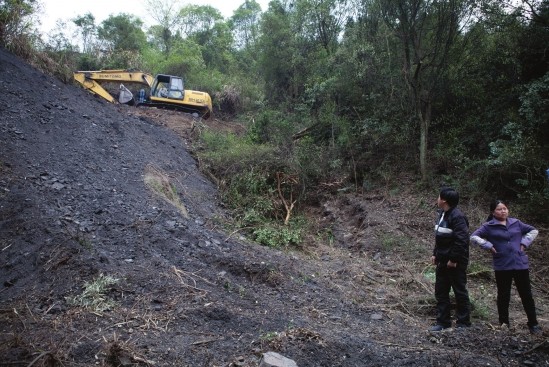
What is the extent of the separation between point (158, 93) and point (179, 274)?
10.9 meters

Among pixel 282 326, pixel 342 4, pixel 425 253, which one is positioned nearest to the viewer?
pixel 282 326

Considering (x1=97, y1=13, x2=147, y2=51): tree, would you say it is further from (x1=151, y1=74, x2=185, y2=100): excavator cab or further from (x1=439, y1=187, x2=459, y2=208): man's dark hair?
(x1=439, y1=187, x2=459, y2=208): man's dark hair

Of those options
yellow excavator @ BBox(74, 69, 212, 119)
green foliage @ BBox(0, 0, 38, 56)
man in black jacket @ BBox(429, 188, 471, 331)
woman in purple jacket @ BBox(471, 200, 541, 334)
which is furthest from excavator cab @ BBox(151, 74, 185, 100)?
woman in purple jacket @ BBox(471, 200, 541, 334)

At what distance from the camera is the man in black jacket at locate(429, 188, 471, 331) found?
379cm

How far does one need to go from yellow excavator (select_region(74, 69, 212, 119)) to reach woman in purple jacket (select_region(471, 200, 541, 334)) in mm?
11940

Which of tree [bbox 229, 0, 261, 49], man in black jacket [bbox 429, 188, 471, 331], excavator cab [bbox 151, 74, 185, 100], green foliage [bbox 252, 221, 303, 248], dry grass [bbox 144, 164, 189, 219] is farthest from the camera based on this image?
tree [bbox 229, 0, 261, 49]

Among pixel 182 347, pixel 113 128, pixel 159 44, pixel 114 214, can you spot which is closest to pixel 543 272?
pixel 182 347

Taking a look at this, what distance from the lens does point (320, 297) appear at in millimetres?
4734

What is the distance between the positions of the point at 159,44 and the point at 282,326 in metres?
28.8

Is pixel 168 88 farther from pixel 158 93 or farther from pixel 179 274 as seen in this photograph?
pixel 179 274

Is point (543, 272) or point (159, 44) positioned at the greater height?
point (159, 44)

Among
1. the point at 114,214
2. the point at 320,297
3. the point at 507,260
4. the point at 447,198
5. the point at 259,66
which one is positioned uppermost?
the point at 259,66

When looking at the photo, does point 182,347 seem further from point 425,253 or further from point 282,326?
point 425,253

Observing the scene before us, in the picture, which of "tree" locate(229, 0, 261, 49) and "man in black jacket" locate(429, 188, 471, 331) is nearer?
"man in black jacket" locate(429, 188, 471, 331)
